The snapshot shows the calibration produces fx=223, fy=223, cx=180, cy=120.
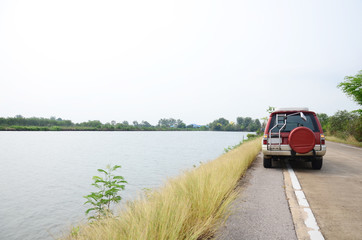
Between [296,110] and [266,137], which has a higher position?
[296,110]

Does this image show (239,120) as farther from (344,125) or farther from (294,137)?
(294,137)

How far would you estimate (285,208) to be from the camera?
12.9 feet

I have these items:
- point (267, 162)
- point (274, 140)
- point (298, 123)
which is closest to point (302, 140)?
point (274, 140)

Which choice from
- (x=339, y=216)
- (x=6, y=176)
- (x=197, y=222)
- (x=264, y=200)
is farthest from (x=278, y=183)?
(x=6, y=176)

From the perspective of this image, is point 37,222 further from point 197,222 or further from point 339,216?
point 339,216

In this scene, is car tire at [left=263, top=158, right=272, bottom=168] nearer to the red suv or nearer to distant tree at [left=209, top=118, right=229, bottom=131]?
the red suv

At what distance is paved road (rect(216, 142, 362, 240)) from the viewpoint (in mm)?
2975

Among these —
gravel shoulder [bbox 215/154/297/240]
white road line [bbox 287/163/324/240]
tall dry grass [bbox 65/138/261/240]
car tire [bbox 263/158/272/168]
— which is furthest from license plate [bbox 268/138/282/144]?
tall dry grass [bbox 65/138/261/240]

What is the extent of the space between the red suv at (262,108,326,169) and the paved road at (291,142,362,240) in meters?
0.71

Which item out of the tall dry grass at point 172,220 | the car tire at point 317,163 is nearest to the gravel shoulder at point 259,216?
the tall dry grass at point 172,220

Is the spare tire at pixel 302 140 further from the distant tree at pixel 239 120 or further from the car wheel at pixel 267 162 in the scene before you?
the distant tree at pixel 239 120

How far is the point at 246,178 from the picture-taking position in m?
6.58

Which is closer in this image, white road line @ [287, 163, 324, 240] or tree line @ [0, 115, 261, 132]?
white road line @ [287, 163, 324, 240]

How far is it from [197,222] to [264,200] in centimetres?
214
